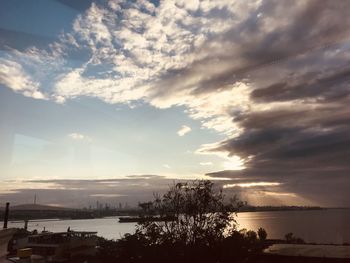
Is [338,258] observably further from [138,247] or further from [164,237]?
[138,247]

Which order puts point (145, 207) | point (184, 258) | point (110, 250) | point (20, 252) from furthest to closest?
point (110, 250) < point (145, 207) < point (184, 258) < point (20, 252)

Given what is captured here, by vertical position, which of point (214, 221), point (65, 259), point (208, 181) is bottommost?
point (65, 259)

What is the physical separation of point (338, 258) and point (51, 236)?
122 ft

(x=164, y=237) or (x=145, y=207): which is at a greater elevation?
(x=145, y=207)

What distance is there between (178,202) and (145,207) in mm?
2895

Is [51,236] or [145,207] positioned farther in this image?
[51,236]

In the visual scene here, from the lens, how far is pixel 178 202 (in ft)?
80.7

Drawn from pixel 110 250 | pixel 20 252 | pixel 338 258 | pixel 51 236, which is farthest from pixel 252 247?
pixel 51 236

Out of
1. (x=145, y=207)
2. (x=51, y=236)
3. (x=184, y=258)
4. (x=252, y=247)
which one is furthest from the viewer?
(x=51, y=236)

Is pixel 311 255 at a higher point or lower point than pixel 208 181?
lower

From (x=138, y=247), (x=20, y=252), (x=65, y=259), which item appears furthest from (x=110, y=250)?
(x=20, y=252)

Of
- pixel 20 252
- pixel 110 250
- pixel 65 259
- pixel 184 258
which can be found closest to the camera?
pixel 20 252

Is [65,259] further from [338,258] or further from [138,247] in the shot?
[338,258]

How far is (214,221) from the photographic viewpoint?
23.3 m
